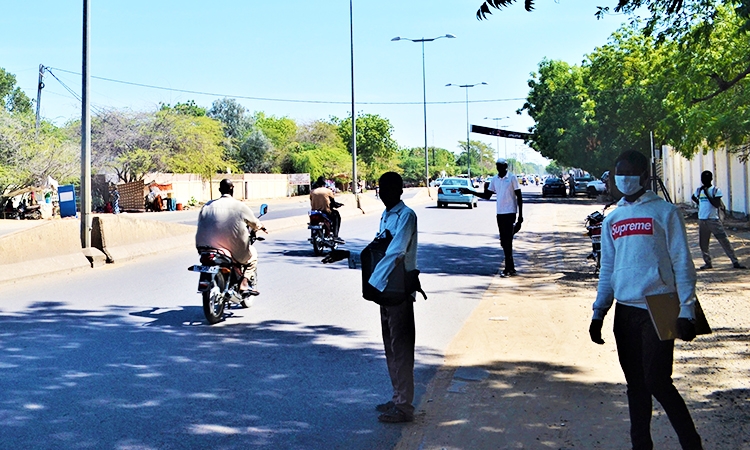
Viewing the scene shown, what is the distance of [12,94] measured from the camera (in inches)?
3204

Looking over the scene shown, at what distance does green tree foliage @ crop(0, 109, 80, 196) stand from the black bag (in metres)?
34.2

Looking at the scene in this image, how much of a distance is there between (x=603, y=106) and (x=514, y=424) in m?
42.4

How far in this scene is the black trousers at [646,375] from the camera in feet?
13.9

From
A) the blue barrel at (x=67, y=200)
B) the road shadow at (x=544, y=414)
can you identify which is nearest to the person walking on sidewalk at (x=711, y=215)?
the road shadow at (x=544, y=414)

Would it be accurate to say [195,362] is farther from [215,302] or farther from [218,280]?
[218,280]

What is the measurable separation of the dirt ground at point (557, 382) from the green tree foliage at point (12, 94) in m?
77.6

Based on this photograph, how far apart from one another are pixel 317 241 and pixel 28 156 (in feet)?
85.5

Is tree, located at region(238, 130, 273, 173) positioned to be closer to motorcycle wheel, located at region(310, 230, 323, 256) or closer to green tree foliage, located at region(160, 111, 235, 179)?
green tree foliage, located at region(160, 111, 235, 179)

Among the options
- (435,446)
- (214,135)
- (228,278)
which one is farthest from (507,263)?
(214,135)

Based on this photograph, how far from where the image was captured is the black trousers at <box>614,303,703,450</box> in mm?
4250

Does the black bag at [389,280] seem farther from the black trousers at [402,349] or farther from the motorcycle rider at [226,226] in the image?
the motorcycle rider at [226,226]

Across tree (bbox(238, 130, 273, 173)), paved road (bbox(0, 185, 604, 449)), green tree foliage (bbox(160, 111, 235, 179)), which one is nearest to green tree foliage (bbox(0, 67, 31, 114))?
tree (bbox(238, 130, 273, 173))

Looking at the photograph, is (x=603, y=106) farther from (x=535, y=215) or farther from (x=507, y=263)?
(x=507, y=263)

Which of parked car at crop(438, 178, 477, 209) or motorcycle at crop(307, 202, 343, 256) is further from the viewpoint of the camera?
parked car at crop(438, 178, 477, 209)
